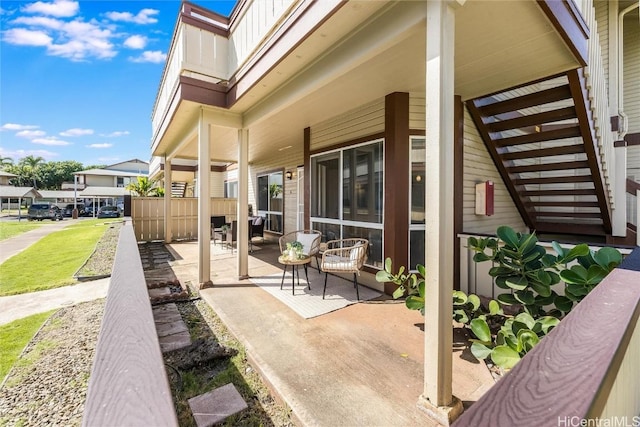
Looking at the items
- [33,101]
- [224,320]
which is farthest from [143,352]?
[33,101]

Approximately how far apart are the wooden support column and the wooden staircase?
1.22 metres

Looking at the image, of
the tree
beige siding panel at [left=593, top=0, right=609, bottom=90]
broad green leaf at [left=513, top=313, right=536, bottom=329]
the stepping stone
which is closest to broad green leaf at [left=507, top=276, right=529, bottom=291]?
broad green leaf at [left=513, top=313, right=536, bottom=329]

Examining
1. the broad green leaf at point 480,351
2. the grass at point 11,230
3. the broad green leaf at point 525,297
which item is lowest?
the grass at point 11,230

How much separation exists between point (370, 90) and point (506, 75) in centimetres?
157

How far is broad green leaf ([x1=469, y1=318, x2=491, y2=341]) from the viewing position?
7.50ft

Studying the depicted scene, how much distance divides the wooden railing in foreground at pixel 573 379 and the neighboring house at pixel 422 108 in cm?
89

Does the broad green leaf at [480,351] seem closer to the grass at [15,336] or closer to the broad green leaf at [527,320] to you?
the broad green leaf at [527,320]

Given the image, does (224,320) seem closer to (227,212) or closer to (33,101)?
(227,212)

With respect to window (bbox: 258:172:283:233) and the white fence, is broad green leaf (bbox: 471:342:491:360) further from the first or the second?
the white fence

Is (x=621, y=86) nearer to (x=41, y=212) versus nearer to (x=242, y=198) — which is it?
(x=242, y=198)

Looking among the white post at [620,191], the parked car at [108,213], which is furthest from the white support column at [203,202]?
the parked car at [108,213]

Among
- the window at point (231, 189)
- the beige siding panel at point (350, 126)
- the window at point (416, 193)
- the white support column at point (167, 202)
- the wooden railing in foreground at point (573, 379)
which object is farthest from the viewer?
the window at point (231, 189)

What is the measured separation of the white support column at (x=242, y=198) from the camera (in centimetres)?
486

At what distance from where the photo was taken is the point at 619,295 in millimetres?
1317
